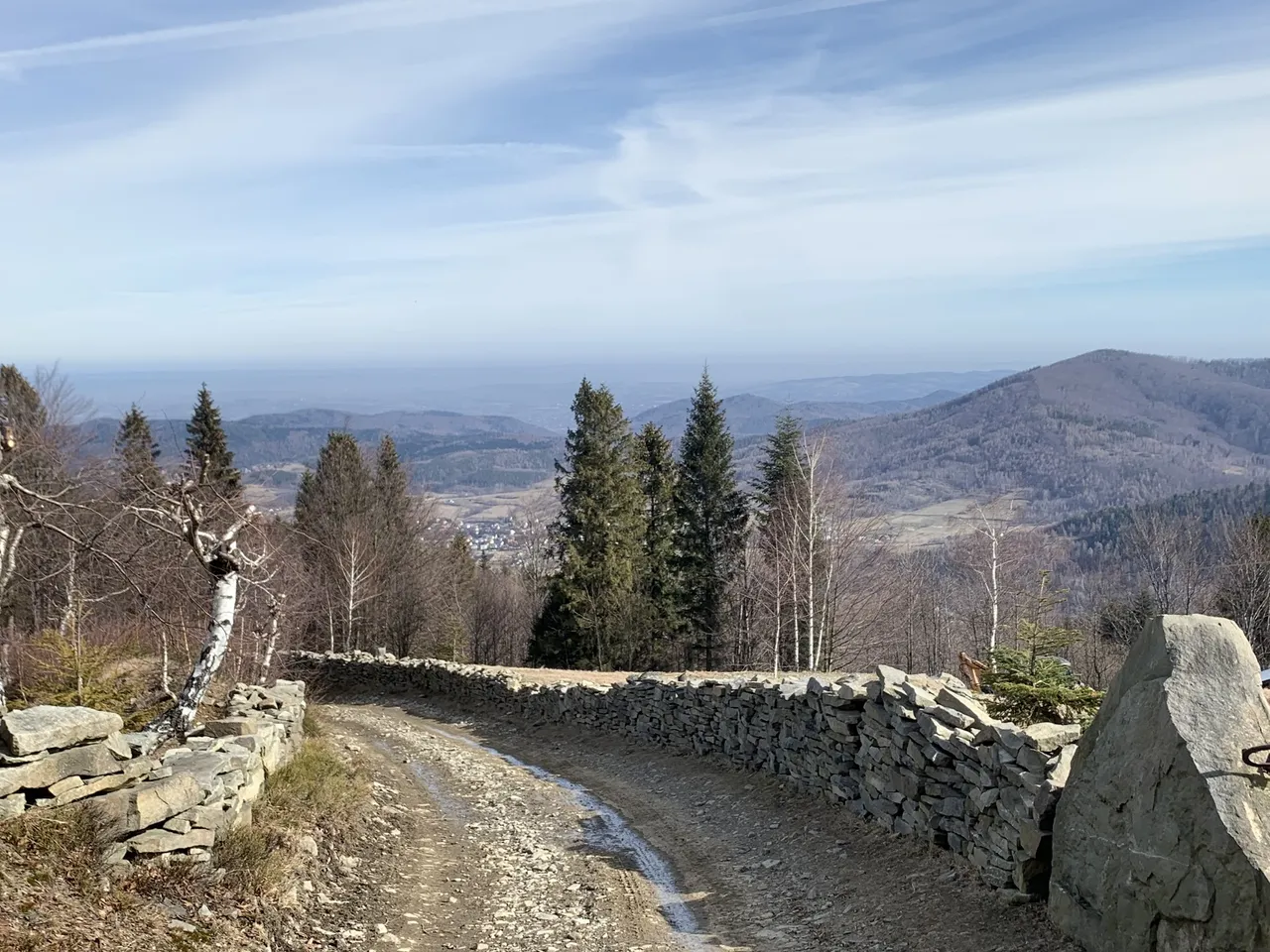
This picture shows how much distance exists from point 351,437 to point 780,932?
38.5 m

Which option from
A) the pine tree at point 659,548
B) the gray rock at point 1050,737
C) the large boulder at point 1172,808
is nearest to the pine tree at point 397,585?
the pine tree at point 659,548

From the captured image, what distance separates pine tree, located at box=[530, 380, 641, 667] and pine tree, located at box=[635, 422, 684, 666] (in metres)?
1.23

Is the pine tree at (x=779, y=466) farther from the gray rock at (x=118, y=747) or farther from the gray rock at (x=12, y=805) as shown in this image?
the gray rock at (x=12, y=805)

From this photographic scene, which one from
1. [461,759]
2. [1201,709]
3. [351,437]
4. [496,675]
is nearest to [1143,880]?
[1201,709]

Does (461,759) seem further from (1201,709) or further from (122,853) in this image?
(1201,709)

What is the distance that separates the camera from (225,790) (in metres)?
8.05

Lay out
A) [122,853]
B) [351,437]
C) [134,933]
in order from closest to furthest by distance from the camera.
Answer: [134,933], [122,853], [351,437]

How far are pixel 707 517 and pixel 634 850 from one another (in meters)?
30.0

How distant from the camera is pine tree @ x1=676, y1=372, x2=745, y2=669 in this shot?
38.7 meters

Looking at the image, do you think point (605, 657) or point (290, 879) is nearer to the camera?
point (290, 879)

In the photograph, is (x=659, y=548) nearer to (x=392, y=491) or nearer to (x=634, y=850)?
(x=392, y=491)

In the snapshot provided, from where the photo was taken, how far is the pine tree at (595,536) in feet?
113

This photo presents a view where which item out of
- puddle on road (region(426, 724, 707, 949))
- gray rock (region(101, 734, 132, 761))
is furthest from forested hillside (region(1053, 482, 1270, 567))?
gray rock (region(101, 734, 132, 761))

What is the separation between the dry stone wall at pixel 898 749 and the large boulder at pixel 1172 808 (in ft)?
1.88
